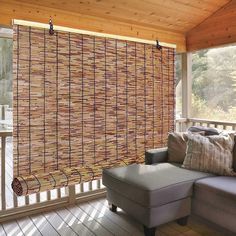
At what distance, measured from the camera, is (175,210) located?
2.49 metres

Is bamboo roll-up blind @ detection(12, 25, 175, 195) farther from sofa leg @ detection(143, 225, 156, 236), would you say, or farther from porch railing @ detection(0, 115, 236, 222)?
sofa leg @ detection(143, 225, 156, 236)

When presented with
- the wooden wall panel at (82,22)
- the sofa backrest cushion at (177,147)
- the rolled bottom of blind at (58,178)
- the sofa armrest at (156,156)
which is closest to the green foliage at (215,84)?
the wooden wall panel at (82,22)

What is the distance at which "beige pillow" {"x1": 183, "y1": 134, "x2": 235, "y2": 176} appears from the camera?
272 cm

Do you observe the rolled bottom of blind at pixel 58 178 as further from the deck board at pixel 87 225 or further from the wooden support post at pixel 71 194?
the deck board at pixel 87 225

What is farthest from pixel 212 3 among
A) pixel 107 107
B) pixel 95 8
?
pixel 107 107

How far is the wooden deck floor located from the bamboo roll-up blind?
1.09 ft

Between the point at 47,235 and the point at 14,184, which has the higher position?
the point at 14,184

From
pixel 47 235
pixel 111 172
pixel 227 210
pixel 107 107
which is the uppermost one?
pixel 107 107

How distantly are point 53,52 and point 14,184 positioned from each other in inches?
54.7

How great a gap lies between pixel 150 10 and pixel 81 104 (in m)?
1.42

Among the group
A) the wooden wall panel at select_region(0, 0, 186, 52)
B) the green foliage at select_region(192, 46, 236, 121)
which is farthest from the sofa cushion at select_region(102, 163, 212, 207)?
the wooden wall panel at select_region(0, 0, 186, 52)

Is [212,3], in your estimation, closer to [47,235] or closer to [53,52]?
[53,52]

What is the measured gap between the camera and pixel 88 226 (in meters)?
2.65

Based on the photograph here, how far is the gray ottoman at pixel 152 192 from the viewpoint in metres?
2.34
